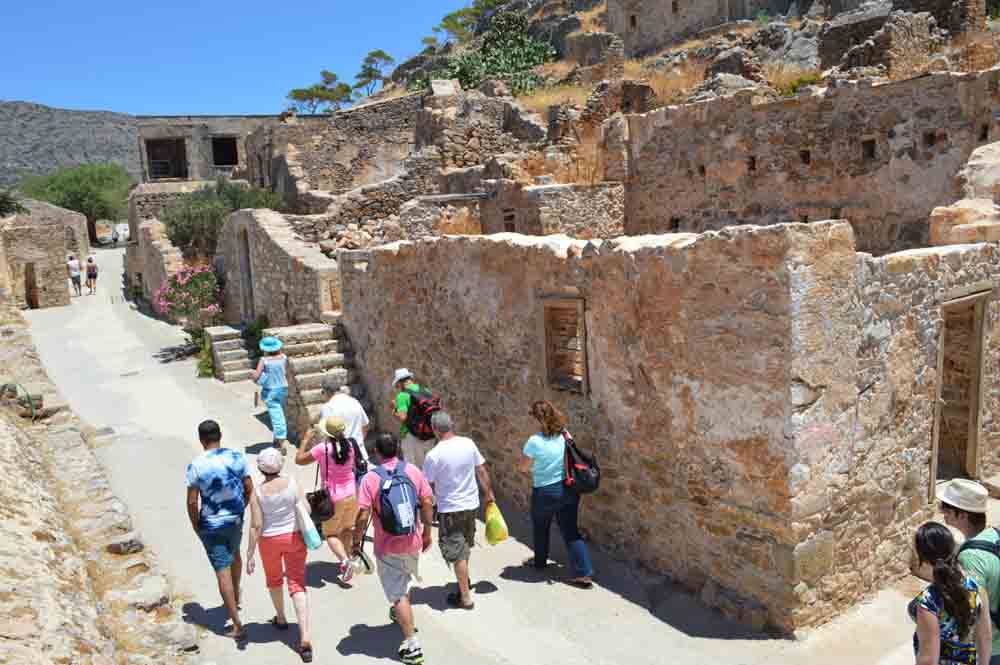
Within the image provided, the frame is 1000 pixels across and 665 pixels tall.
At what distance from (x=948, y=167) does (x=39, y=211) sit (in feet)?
123

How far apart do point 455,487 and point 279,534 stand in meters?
1.33

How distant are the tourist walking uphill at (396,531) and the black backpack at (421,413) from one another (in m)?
1.76

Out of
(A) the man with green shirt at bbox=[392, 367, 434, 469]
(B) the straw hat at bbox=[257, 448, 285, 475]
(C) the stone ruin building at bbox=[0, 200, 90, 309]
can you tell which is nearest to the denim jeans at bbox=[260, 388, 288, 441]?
(A) the man with green shirt at bbox=[392, 367, 434, 469]

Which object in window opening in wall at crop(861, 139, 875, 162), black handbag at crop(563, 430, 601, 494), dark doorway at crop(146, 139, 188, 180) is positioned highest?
dark doorway at crop(146, 139, 188, 180)

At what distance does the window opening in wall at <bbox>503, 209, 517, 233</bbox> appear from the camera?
14023 mm

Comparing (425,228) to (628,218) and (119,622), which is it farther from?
(119,622)

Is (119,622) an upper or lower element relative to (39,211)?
lower

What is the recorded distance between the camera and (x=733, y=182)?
1174cm

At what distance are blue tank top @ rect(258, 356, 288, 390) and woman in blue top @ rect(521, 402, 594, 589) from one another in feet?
14.3

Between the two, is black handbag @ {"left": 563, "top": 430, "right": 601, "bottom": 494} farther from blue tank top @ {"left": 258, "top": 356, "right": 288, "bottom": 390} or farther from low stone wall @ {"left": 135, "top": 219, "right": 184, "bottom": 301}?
low stone wall @ {"left": 135, "top": 219, "right": 184, "bottom": 301}

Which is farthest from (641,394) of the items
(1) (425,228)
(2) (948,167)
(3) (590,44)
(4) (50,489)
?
(3) (590,44)

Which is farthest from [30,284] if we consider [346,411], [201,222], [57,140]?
[57,140]

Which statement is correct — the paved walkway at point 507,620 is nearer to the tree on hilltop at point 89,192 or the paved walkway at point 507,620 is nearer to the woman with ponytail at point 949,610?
the woman with ponytail at point 949,610

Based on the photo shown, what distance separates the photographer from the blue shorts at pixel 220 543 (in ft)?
17.1
